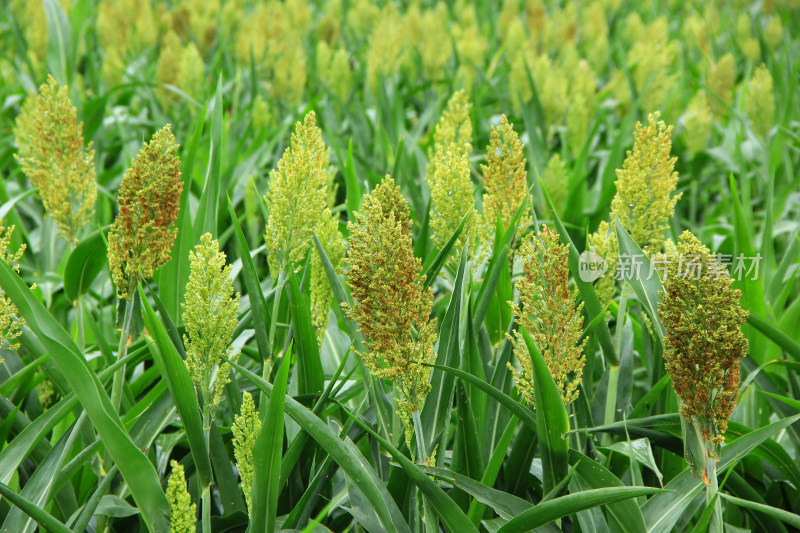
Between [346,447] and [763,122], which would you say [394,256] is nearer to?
[346,447]

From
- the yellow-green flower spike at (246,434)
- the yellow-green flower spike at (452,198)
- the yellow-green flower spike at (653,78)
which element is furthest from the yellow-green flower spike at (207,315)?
the yellow-green flower spike at (653,78)

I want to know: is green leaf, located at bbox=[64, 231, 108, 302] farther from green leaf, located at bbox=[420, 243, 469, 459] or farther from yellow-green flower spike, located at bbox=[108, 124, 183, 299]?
green leaf, located at bbox=[420, 243, 469, 459]

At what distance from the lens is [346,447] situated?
4.71ft

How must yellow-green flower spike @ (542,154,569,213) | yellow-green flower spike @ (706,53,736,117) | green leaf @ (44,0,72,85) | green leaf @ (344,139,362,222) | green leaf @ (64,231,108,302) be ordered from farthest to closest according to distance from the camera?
1. yellow-green flower spike @ (706,53,736,117)
2. green leaf @ (44,0,72,85)
3. yellow-green flower spike @ (542,154,569,213)
4. green leaf @ (344,139,362,222)
5. green leaf @ (64,231,108,302)

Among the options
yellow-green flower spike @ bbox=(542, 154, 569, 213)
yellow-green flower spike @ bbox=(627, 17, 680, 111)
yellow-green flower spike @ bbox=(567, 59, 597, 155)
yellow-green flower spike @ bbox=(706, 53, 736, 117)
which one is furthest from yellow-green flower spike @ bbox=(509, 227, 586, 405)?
yellow-green flower spike @ bbox=(706, 53, 736, 117)

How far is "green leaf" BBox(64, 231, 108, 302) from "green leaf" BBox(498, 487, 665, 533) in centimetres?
137

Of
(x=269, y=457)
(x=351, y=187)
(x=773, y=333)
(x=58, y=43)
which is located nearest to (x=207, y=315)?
(x=269, y=457)

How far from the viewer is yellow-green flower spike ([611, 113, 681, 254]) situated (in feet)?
5.46

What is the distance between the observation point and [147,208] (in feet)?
5.09

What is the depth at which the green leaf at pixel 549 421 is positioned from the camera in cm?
140

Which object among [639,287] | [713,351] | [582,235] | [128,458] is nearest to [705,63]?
[582,235]

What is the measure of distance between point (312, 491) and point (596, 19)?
6255mm

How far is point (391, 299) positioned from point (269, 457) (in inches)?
15.6

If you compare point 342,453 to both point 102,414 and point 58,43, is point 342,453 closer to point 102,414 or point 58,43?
point 102,414
